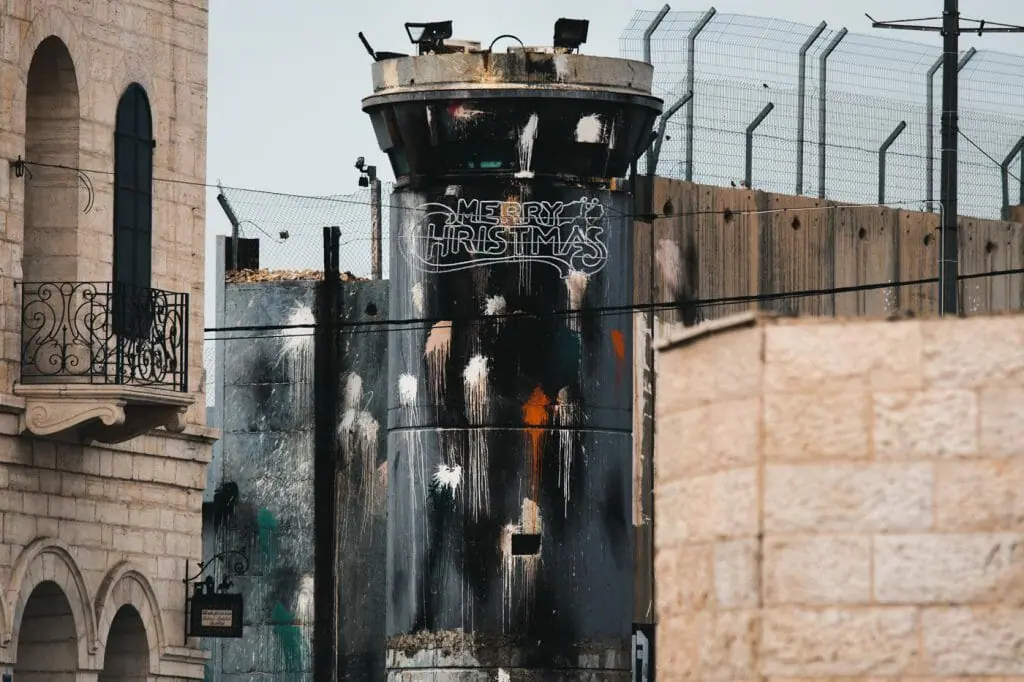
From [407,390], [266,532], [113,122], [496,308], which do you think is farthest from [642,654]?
[113,122]

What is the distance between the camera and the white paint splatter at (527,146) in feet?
107

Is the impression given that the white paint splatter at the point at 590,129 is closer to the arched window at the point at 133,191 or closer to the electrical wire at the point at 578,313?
the electrical wire at the point at 578,313

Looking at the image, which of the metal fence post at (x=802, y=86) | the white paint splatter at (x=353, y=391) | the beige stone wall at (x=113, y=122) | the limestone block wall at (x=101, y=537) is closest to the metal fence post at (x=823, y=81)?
the metal fence post at (x=802, y=86)

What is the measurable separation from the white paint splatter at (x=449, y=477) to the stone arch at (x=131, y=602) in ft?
18.3

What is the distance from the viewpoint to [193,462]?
1125 inches

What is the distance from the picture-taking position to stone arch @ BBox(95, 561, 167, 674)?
87.2 ft

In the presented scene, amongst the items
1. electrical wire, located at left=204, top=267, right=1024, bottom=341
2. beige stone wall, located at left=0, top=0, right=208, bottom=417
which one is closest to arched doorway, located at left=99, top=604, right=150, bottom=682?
beige stone wall, located at left=0, top=0, right=208, bottom=417

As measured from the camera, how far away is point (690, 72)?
35.8 m

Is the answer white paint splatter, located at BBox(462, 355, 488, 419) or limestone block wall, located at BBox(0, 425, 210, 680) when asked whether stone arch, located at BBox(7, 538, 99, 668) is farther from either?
white paint splatter, located at BBox(462, 355, 488, 419)

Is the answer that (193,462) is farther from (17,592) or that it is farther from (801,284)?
(801,284)

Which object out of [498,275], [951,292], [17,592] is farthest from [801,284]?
[17,592]

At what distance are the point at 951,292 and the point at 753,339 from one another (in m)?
14.9

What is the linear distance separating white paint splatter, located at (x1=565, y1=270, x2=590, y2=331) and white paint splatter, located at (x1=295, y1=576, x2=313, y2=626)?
5512 mm

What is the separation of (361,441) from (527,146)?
5.21 meters
